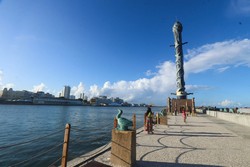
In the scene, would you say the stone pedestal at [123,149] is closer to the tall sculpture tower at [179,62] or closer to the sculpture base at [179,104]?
the sculpture base at [179,104]

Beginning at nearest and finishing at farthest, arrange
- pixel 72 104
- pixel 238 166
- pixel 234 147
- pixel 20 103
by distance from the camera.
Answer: pixel 238 166 < pixel 234 147 < pixel 20 103 < pixel 72 104

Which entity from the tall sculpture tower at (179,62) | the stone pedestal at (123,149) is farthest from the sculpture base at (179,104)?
the stone pedestal at (123,149)

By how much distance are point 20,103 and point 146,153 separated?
138788 millimetres

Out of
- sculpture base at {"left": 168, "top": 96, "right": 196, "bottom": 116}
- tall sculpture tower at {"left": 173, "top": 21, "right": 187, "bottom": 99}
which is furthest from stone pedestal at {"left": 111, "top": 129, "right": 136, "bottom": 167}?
tall sculpture tower at {"left": 173, "top": 21, "right": 187, "bottom": 99}

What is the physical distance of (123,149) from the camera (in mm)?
6555

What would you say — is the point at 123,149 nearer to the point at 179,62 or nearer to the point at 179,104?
the point at 179,104

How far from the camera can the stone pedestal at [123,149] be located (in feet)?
21.0

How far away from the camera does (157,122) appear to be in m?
20.4

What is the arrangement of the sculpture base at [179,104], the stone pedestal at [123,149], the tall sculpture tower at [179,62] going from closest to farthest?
the stone pedestal at [123,149]
the sculpture base at [179,104]
the tall sculpture tower at [179,62]

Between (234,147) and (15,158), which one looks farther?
(15,158)

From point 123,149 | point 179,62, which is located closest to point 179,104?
point 179,62

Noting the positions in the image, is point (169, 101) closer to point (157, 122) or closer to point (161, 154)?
point (157, 122)

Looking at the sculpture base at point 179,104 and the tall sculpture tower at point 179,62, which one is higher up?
the tall sculpture tower at point 179,62

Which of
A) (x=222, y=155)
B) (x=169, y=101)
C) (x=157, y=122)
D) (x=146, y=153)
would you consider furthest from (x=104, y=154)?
(x=169, y=101)
